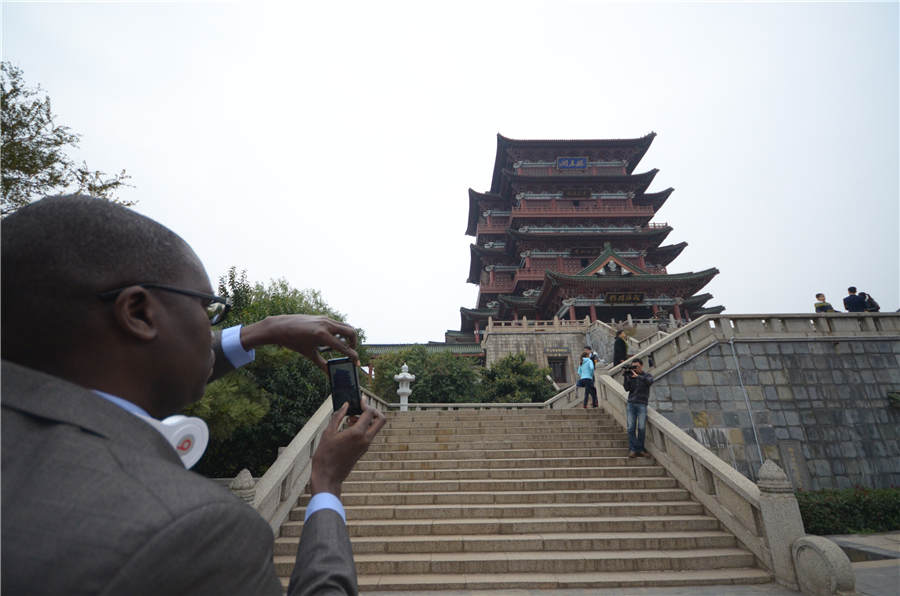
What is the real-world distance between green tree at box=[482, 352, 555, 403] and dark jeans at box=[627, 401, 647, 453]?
9.23m

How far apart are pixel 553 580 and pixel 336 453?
455cm

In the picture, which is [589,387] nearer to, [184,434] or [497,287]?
[184,434]

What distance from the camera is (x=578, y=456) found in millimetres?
7930

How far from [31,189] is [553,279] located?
23.2m

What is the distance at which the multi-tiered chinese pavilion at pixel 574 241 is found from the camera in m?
27.3

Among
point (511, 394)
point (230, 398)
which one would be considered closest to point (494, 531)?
point (230, 398)

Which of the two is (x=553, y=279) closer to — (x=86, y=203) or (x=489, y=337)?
(x=489, y=337)

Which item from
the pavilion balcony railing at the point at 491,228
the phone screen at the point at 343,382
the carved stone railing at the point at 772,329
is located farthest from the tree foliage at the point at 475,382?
the pavilion balcony railing at the point at 491,228

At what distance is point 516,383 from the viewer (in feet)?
58.3

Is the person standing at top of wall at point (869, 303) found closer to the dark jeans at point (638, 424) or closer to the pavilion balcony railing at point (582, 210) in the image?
the dark jeans at point (638, 424)

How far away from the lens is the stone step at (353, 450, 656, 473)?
24.8 feet

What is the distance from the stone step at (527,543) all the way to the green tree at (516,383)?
37.7 feet

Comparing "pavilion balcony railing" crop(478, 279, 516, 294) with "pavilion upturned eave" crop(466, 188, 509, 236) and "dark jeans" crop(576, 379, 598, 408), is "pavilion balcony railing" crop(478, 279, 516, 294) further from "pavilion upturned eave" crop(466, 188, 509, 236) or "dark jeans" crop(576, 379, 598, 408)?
"dark jeans" crop(576, 379, 598, 408)

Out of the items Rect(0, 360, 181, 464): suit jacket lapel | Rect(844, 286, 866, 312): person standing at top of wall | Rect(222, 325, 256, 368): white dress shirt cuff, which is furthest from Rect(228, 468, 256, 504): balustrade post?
Rect(844, 286, 866, 312): person standing at top of wall
